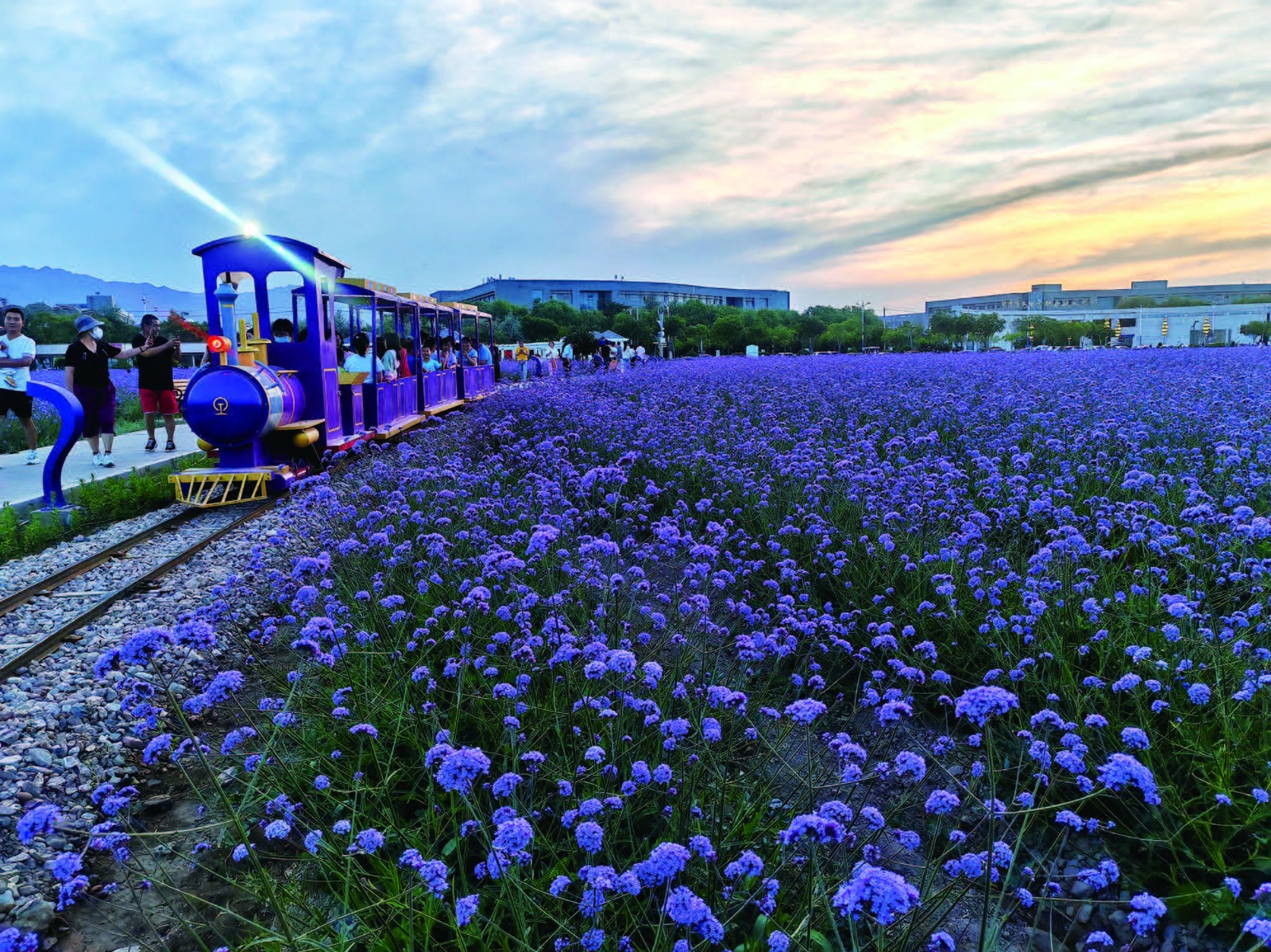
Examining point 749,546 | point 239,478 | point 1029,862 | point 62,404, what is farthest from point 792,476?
point 62,404

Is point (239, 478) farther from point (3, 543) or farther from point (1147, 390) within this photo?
point (1147, 390)

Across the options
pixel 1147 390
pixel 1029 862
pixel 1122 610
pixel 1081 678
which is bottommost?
pixel 1029 862

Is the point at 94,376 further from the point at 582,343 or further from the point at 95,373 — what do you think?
the point at 582,343

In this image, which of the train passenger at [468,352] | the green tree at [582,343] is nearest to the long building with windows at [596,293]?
the green tree at [582,343]

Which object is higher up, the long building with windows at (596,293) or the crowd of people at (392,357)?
the long building with windows at (596,293)

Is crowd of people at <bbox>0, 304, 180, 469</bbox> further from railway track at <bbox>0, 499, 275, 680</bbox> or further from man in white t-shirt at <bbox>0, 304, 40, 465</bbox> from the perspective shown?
railway track at <bbox>0, 499, 275, 680</bbox>

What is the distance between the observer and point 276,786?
286 centimetres

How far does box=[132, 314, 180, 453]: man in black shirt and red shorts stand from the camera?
37.3ft

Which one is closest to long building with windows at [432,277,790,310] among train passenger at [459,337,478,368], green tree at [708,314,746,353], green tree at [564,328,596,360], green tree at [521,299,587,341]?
green tree at [521,299,587,341]

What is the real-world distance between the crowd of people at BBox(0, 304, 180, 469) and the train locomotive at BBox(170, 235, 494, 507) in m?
1.97

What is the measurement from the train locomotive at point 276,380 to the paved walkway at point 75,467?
1701 mm

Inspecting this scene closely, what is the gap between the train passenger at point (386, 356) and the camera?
13046 millimetres

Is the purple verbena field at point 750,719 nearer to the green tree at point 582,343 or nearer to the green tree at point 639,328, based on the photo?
the green tree at point 582,343

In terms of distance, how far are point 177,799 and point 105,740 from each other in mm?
700
